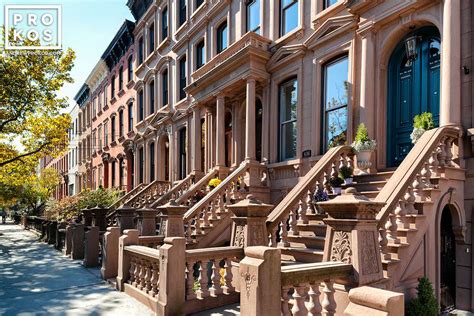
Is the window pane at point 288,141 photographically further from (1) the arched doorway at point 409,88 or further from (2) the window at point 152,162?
(2) the window at point 152,162

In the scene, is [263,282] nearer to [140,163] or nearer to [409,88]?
[409,88]

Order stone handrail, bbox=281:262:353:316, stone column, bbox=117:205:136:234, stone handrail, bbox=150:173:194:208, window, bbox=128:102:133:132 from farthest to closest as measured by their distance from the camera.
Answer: window, bbox=128:102:133:132 → stone handrail, bbox=150:173:194:208 → stone column, bbox=117:205:136:234 → stone handrail, bbox=281:262:353:316

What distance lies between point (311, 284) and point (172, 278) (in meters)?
2.70

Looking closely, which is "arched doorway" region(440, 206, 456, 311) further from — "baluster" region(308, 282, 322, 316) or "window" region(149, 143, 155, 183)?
"window" region(149, 143, 155, 183)

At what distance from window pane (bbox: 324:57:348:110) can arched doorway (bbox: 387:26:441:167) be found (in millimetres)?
1351

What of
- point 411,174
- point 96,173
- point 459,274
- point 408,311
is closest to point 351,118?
point 411,174

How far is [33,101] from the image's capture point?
17.7 meters

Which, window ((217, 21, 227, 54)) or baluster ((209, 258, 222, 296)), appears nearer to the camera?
baluster ((209, 258, 222, 296))

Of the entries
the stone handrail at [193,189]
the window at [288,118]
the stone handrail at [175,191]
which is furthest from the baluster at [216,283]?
the stone handrail at [175,191]

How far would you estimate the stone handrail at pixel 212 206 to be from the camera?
32.9 ft

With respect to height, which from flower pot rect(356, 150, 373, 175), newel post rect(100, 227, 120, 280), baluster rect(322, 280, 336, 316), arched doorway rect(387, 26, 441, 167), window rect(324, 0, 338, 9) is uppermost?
window rect(324, 0, 338, 9)

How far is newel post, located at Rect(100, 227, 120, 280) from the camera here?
968 centimetres

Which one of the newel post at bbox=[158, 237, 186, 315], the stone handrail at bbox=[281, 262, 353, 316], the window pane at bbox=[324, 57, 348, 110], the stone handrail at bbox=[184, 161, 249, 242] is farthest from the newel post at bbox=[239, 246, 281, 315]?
the window pane at bbox=[324, 57, 348, 110]

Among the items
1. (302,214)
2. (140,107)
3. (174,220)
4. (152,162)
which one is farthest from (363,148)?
(140,107)
